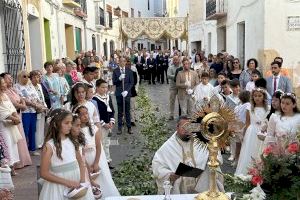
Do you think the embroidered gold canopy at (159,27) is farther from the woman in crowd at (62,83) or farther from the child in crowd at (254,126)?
the child in crowd at (254,126)

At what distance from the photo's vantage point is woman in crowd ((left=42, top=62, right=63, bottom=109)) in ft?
29.1

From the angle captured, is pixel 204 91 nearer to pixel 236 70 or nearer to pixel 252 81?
pixel 236 70

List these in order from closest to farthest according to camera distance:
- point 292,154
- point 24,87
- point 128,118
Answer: point 292,154 < point 24,87 < point 128,118

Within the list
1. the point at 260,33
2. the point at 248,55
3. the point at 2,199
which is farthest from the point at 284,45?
the point at 2,199

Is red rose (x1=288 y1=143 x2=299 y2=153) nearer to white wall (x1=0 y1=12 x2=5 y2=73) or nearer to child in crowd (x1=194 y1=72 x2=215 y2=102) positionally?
child in crowd (x1=194 y1=72 x2=215 y2=102)

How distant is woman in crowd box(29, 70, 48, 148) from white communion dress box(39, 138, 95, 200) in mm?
4132

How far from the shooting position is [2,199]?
3.81 meters

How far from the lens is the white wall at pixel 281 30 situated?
11.4 m

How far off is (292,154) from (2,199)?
8.15 feet

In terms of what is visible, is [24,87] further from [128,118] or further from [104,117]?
[128,118]

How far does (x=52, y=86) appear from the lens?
351 inches

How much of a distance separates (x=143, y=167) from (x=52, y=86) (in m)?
3.07

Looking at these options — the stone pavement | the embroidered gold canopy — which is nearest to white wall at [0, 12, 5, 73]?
the stone pavement

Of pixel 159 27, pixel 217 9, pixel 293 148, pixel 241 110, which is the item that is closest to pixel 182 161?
pixel 293 148
